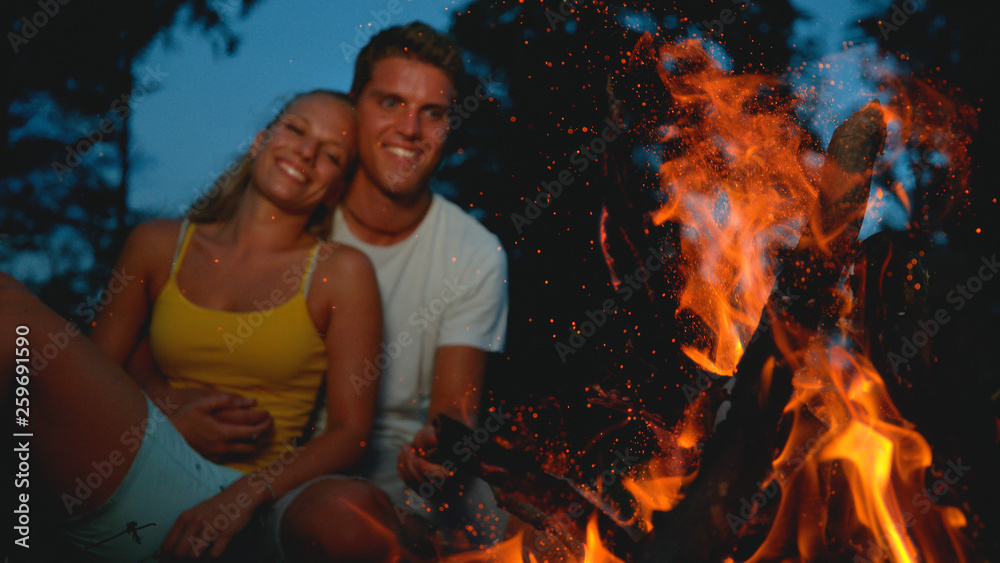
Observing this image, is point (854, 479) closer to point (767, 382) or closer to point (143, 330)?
point (767, 382)

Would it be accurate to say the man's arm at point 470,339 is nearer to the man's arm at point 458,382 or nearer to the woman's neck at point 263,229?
the man's arm at point 458,382

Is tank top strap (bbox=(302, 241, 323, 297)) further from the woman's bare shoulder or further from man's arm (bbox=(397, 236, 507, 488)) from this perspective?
man's arm (bbox=(397, 236, 507, 488))

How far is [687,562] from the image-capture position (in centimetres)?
139

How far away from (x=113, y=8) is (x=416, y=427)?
3478mm

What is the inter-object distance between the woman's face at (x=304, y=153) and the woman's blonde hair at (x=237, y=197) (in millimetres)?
49

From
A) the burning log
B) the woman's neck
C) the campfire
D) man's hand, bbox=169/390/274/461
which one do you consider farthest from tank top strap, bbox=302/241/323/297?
the burning log

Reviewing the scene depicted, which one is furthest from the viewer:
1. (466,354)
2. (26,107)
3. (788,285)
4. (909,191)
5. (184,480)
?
(26,107)

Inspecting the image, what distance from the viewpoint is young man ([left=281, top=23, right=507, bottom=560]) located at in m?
2.38

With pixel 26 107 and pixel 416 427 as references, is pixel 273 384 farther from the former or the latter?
pixel 26 107

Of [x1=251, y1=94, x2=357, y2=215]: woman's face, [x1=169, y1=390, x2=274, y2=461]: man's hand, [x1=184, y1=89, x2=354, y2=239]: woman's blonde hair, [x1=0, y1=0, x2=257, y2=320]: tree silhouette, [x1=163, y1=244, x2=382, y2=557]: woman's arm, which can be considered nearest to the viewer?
[x1=163, y1=244, x2=382, y2=557]: woman's arm

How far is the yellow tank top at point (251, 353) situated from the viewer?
6.58 ft

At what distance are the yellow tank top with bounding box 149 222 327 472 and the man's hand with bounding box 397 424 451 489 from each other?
0.47 m

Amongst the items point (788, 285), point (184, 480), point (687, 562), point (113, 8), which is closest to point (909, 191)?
point (788, 285)

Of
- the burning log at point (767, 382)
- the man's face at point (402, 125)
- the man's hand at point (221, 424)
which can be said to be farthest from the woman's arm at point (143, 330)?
the burning log at point (767, 382)
